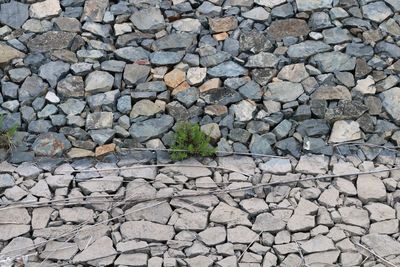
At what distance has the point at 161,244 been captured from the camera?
4.42m

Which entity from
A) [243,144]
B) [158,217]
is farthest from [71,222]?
[243,144]

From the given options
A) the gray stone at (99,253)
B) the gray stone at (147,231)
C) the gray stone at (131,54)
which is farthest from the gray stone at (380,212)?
the gray stone at (131,54)

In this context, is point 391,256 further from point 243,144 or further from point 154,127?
point 154,127

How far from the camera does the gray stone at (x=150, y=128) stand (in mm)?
5008

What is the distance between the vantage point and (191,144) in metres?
4.87

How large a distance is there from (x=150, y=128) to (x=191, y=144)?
34 centimetres

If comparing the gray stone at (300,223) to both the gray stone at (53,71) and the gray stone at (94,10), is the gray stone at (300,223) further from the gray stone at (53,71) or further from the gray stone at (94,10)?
the gray stone at (94,10)

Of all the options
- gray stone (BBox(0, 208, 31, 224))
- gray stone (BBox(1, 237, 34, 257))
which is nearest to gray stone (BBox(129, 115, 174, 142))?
gray stone (BBox(0, 208, 31, 224))

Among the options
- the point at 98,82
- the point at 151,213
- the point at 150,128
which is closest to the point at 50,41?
the point at 98,82

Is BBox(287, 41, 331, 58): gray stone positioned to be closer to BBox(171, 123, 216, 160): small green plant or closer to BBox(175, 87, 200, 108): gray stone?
BBox(175, 87, 200, 108): gray stone

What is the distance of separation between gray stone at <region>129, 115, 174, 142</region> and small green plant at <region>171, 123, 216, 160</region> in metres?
0.17

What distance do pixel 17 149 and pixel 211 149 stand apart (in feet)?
4.18

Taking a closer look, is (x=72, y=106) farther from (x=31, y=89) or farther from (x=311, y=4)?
(x=311, y=4)

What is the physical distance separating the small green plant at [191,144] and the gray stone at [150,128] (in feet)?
0.57
